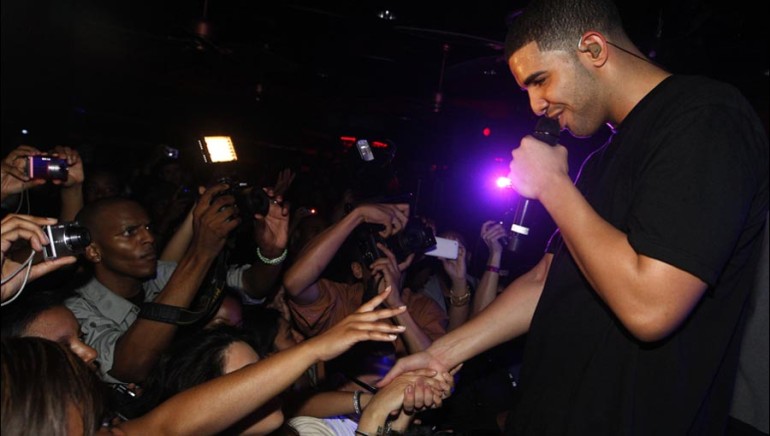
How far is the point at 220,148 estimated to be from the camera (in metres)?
3.06

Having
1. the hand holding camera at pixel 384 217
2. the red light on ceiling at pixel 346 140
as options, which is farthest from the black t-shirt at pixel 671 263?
the red light on ceiling at pixel 346 140

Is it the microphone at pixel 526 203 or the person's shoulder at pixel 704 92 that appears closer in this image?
the person's shoulder at pixel 704 92

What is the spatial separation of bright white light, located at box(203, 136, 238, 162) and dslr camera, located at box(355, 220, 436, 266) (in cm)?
86

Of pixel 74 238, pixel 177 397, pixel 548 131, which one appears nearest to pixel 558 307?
pixel 548 131

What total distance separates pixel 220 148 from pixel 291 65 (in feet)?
13.6

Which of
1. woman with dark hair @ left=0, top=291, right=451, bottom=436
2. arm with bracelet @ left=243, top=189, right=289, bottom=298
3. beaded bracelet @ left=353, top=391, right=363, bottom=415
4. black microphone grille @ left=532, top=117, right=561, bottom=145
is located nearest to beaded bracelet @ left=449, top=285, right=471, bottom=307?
arm with bracelet @ left=243, top=189, right=289, bottom=298

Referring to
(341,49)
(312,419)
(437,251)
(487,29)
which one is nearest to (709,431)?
(312,419)

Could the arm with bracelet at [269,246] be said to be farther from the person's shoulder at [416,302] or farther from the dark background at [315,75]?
the person's shoulder at [416,302]

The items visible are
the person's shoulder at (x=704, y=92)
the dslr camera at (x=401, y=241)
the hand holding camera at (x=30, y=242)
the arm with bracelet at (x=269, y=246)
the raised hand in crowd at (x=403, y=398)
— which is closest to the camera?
the person's shoulder at (x=704, y=92)

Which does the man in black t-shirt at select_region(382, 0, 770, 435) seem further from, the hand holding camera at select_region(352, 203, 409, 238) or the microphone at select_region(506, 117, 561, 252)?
the hand holding camera at select_region(352, 203, 409, 238)

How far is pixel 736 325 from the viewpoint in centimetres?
134

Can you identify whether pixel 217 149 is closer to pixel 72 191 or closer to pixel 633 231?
pixel 72 191

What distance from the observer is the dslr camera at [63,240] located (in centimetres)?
173

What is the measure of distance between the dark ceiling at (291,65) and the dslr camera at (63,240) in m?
2.54
